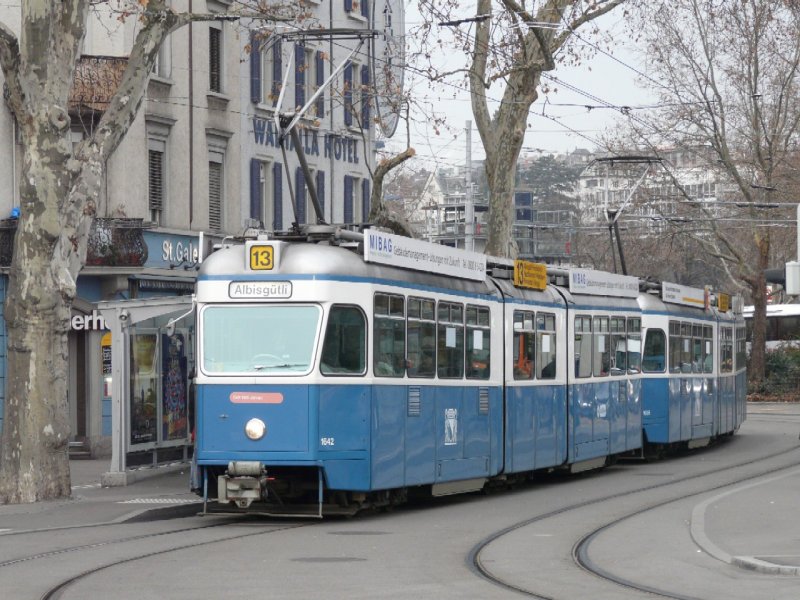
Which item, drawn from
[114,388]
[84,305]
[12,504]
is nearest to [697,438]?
[84,305]

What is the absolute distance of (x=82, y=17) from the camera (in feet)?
63.4

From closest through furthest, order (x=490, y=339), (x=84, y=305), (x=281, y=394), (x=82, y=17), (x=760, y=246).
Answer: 1. (x=281, y=394)
2. (x=82, y=17)
3. (x=490, y=339)
4. (x=84, y=305)
5. (x=760, y=246)

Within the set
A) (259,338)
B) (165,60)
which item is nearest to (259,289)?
(259,338)

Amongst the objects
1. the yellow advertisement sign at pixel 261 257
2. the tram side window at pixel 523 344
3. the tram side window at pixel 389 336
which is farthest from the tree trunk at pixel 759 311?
the yellow advertisement sign at pixel 261 257

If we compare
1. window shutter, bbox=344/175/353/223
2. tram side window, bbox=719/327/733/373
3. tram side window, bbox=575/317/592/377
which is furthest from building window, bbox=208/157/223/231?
tram side window, bbox=575/317/592/377

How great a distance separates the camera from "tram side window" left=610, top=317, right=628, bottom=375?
26312mm

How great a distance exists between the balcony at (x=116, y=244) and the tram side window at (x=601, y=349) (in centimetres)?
924

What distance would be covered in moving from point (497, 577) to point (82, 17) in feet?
31.5

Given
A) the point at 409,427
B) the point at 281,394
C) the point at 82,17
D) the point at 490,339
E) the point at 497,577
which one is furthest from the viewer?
the point at 490,339

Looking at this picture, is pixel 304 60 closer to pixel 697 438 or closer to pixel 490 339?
pixel 697 438

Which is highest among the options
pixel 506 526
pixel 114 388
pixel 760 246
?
pixel 760 246

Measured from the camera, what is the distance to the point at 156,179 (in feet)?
108

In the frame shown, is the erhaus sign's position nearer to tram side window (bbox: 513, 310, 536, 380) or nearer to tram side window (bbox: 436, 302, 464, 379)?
tram side window (bbox: 513, 310, 536, 380)

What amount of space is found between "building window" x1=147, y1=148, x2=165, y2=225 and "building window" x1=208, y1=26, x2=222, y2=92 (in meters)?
2.62
